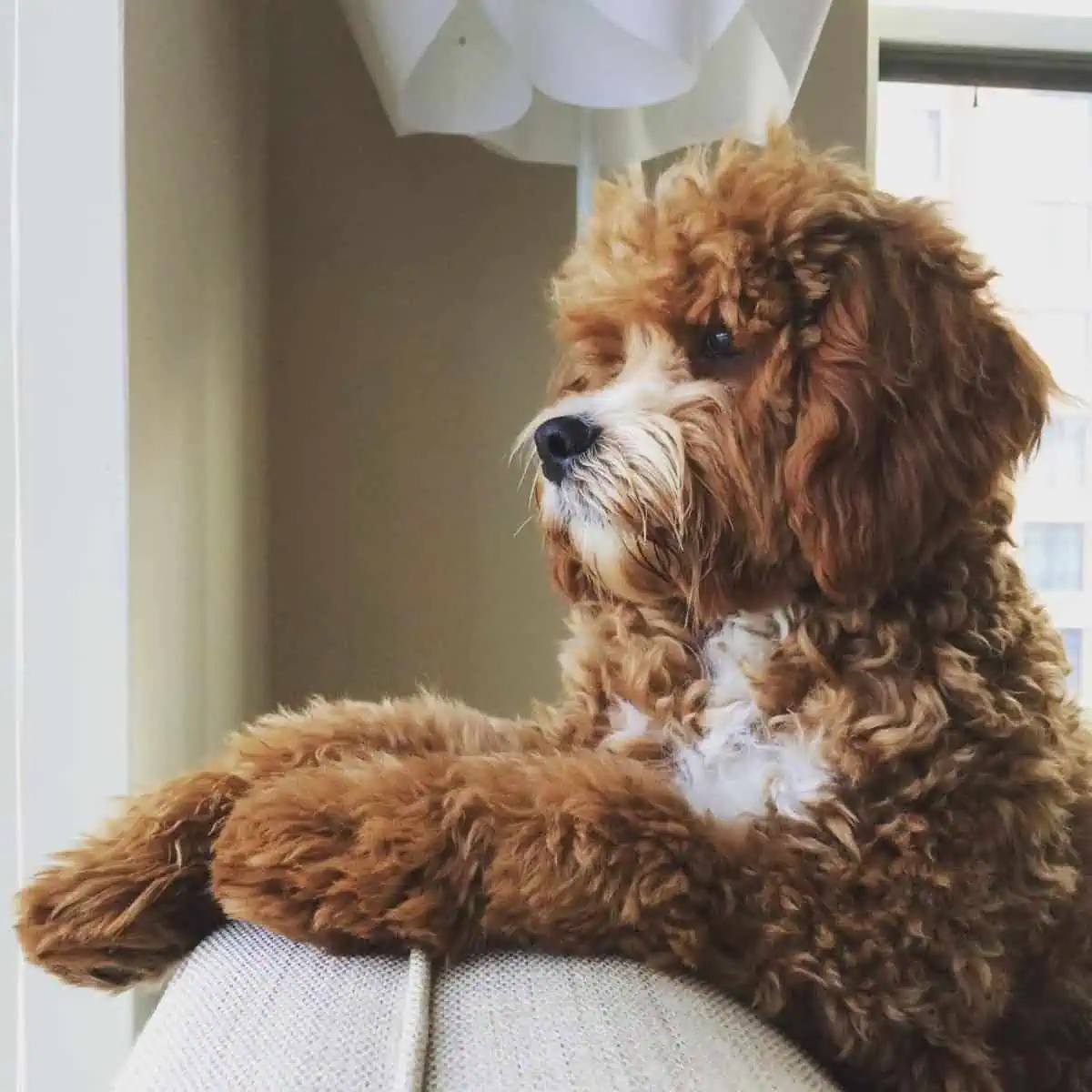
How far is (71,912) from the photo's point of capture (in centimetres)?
79

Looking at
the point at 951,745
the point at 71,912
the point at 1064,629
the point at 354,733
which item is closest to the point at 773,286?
the point at 951,745

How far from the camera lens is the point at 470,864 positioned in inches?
30.0

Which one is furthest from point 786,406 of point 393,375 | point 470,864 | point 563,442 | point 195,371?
point 393,375

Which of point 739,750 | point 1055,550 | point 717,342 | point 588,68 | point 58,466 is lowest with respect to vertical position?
point 739,750

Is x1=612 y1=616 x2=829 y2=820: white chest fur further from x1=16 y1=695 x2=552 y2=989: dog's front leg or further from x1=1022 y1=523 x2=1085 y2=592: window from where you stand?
x1=1022 y1=523 x2=1085 y2=592: window

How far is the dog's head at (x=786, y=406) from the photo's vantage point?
917 millimetres

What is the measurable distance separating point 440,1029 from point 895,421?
56 centimetres

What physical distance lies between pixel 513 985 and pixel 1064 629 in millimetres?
2108

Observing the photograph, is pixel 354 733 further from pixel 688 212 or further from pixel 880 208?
pixel 880 208

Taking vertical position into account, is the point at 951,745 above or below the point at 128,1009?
above

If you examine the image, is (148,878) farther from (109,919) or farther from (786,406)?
(786,406)

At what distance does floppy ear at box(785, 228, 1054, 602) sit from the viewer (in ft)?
2.98

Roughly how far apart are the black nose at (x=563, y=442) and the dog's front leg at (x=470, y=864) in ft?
0.94

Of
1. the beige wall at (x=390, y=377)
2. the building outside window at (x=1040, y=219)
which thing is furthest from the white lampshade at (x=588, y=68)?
the building outside window at (x=1040, y=219)
